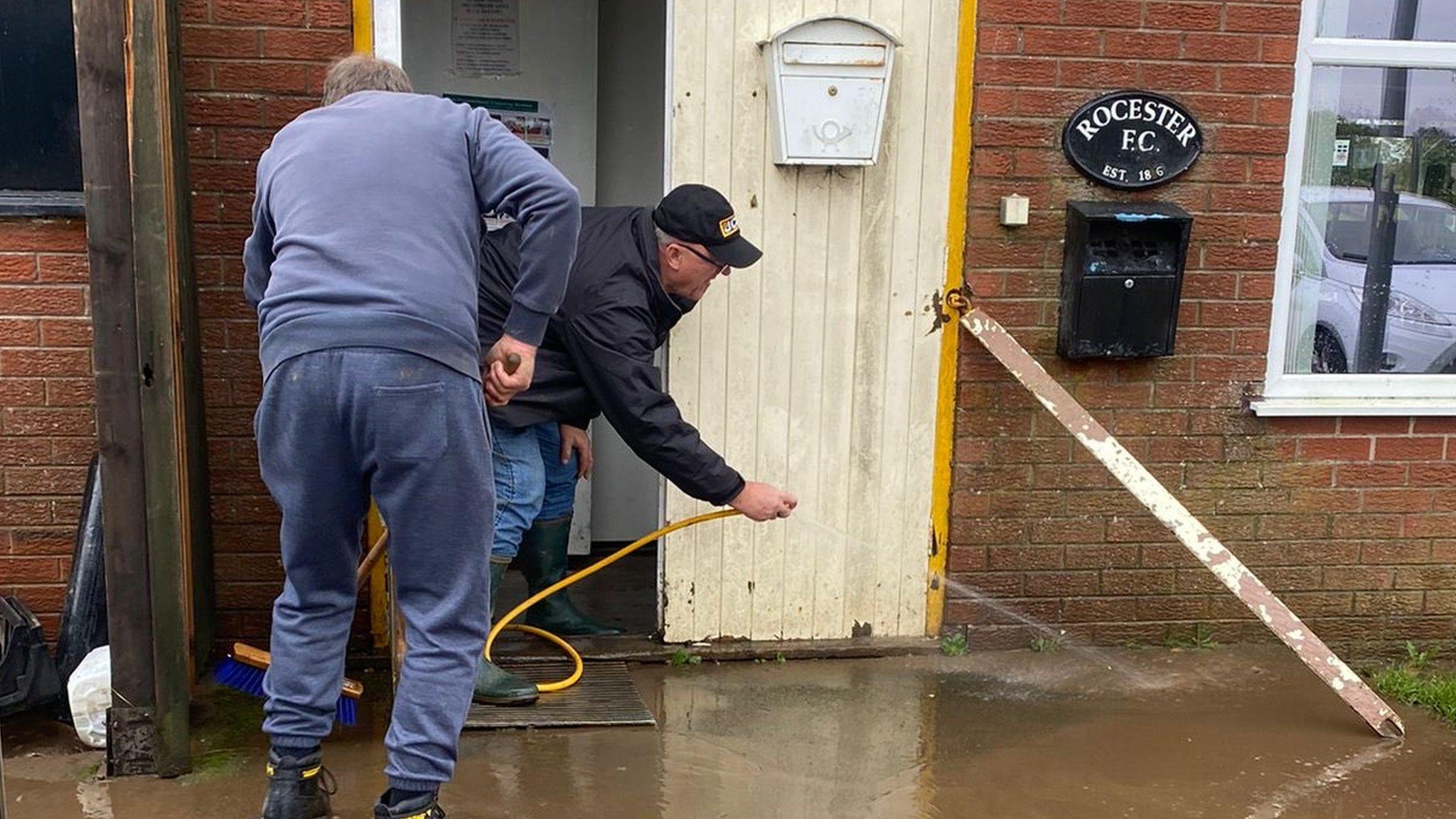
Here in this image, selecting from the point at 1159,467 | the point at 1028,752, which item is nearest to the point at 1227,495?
the point at 1159,467

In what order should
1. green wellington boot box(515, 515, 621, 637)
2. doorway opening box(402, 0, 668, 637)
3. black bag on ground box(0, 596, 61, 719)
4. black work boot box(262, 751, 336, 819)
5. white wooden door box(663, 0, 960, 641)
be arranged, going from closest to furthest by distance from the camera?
1. black work boot box(262, 751, 336, 819)
2. black bag on ground box(0, 596, 61, 719)
3. white wooden door box(663, 0, 960, 641)
4. green wellington boot box(515, 515, 621, 637)
5. doorway opening box(402, 0, 668, 637)

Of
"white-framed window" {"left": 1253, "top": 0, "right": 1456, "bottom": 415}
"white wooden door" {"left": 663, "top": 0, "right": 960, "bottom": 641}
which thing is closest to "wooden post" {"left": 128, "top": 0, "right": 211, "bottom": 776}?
"white wooden door" {"left": 663, "top": 0, "right": 960, "bottom": 641}

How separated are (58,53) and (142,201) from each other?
3.30 ft

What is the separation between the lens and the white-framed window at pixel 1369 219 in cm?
479

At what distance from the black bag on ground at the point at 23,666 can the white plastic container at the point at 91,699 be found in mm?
204

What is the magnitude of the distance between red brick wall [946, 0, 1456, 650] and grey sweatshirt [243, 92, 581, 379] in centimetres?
189

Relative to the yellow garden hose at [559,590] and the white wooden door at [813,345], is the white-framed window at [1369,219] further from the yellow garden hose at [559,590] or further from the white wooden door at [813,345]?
the yellow garden hose at [559,590]

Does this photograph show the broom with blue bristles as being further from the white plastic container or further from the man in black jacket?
the man in black jacket

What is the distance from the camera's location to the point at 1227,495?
191 inches

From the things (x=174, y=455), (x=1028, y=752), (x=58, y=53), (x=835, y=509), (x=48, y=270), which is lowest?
(x=1028, y=752)

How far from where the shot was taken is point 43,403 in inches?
164

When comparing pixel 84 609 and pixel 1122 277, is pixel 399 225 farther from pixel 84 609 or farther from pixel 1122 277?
pixel 1122 277

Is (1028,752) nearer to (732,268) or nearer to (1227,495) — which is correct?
(1227,495)

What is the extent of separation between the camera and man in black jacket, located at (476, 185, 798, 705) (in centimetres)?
398
